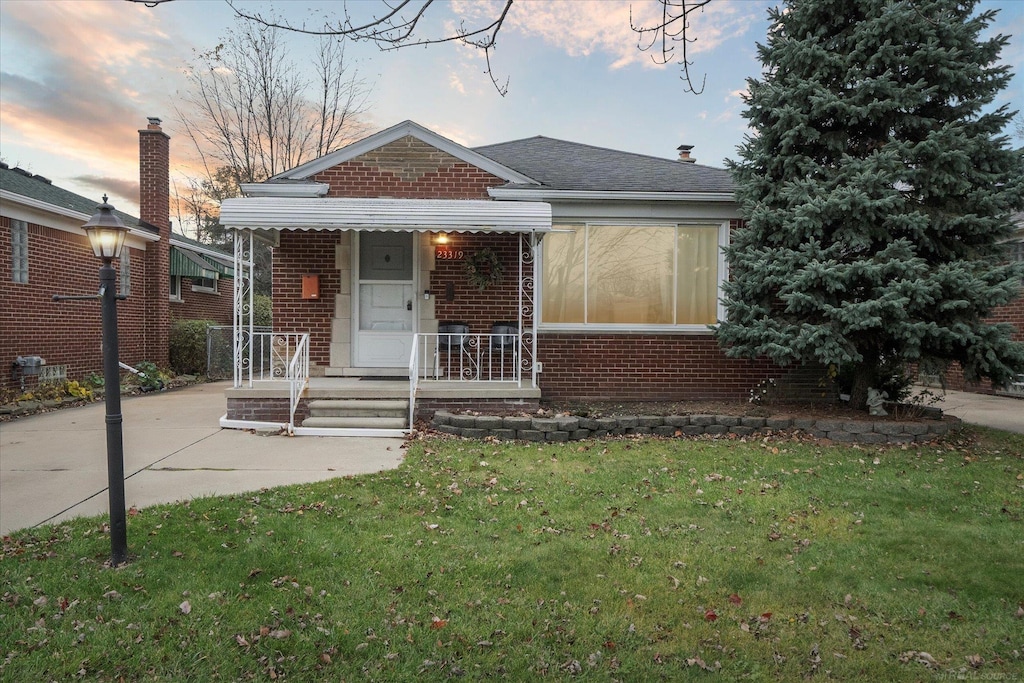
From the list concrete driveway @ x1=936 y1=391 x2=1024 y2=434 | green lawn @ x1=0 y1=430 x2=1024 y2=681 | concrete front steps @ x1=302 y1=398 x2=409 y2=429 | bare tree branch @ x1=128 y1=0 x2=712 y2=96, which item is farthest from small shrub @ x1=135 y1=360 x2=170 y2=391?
concrete driveway @ x1=936 y1=391 x2=1024 y2=434

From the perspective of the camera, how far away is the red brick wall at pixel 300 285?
8945 millimetres

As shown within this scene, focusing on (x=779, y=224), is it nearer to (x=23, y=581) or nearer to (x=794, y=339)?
(x=794, y=339)

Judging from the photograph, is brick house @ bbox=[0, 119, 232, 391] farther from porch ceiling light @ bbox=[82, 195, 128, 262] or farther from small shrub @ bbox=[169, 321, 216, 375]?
porch ceiling light @ bbox=[82, 195, 128, 262]

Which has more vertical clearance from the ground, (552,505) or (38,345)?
(38,345)

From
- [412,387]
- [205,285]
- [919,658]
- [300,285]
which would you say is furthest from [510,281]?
[205,285]

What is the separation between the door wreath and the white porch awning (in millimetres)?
1067

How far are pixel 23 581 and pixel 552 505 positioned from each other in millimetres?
3350

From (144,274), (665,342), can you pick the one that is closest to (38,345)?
(144,274)

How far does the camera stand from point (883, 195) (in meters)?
6.93

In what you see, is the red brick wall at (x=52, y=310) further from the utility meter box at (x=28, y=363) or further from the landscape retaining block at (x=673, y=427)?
the landscape retaining block at (x=673, y=427)

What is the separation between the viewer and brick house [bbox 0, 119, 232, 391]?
1018 centimetres

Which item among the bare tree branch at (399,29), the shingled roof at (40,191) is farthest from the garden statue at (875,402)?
the shingled roof at (40,191)

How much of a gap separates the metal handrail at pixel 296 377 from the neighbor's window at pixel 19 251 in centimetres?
599

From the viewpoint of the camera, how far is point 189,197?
1003 inches
